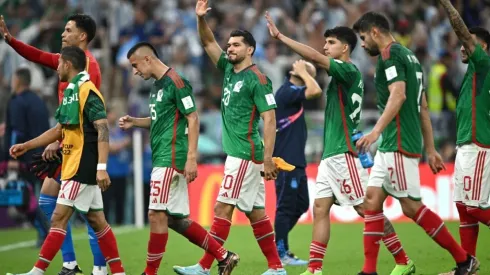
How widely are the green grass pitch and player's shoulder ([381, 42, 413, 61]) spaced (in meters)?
2.77

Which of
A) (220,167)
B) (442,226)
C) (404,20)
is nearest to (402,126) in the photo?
(442,226)

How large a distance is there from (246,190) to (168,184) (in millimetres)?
939

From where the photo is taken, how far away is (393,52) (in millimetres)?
9945

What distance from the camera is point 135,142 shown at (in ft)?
64.1

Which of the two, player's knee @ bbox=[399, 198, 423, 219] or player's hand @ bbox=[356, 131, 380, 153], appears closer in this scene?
player's hand @ bbox=[356, 131, 380, 153]

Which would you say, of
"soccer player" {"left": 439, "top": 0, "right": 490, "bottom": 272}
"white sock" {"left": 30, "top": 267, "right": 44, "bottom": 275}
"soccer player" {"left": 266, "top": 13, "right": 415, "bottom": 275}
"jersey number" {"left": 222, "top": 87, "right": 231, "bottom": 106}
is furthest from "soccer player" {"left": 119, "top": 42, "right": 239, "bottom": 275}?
"soccer player" {"left": 439, "top": 0, "right": 490, "bottom": 272}

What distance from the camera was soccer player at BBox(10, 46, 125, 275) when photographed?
391 inches

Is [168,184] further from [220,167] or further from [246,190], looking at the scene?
[220,167]

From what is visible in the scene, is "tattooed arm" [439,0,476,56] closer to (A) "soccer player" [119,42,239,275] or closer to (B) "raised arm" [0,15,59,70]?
(A) "soccer player" [119,42,239,275]

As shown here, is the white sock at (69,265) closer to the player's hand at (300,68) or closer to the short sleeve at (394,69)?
the player's hand at (300,68)

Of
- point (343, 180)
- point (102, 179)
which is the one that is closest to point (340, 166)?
point (343, 180)

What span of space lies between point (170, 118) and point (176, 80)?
0.41 metres

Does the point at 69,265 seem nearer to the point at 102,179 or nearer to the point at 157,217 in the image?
the point at 157,217

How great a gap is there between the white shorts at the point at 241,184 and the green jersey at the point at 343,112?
82cm
